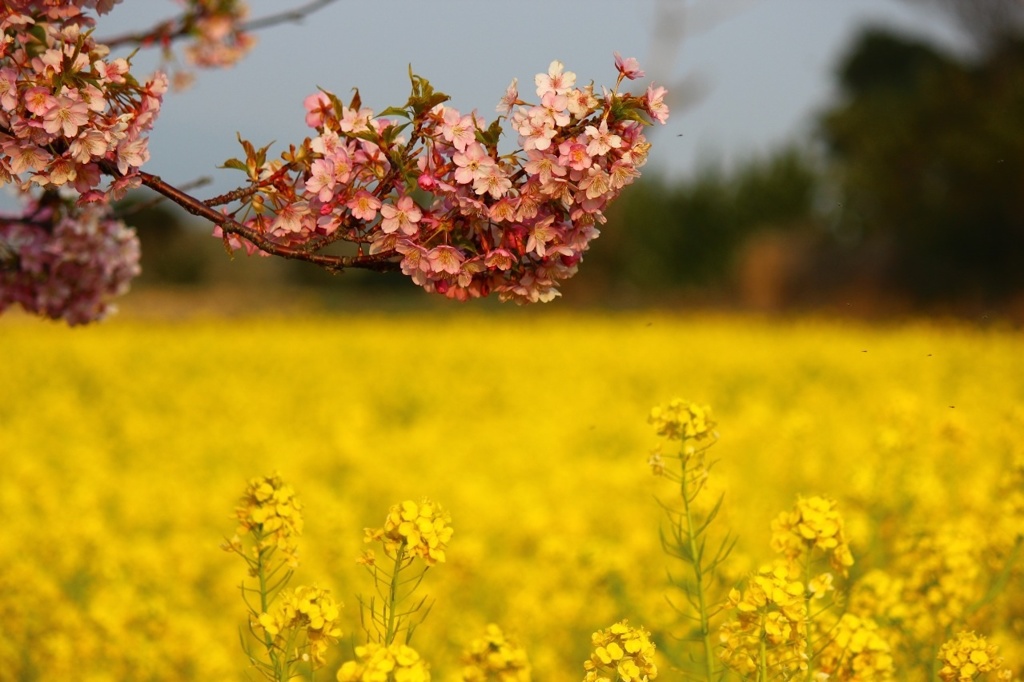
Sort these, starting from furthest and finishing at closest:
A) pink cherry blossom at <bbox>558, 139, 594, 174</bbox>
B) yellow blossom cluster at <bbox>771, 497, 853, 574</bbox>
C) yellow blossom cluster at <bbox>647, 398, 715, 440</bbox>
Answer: yellow blossom cluster at <bbox>647, 398, 715, 440</bbox>, yellow blossom cluster at <bbox>771, 497, 853, 574</bbox>, pink cherry blossom at <bbox>558, 139, 594, 174</bbox>

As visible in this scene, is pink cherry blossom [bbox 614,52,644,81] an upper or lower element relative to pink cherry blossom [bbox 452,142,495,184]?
upper

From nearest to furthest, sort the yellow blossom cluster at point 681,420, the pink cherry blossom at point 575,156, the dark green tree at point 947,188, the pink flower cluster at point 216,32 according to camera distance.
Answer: the pink cherry blossom at point 575,156 < the yellow blossom cluster at point 681,420 < the pink flower cluster at point 216,32 < the dark green tree at point 947,188

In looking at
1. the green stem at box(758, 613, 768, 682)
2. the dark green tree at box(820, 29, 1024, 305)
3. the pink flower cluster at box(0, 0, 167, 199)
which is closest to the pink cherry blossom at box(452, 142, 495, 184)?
the pink flower cluster at box(0, 0, 167, 199)

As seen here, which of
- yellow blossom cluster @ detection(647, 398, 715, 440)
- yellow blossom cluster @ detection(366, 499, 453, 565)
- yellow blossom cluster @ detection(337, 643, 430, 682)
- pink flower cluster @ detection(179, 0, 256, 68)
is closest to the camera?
yellow blossom cluster @ detection(337, 643, 430, 682)

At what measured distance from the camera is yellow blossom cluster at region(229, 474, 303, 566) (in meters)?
2.18

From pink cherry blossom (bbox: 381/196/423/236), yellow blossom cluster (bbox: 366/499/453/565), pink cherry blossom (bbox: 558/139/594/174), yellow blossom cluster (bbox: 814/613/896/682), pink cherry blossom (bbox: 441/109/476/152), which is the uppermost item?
pink cherry blossom (bbox: 441/109/476/152)

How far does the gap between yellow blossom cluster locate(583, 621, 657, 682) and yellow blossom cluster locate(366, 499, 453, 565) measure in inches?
12.6

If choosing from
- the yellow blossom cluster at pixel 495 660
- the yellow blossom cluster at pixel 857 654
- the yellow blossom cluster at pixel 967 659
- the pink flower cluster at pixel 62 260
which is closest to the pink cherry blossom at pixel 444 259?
the yellow blossom cluster at pixel 495 660

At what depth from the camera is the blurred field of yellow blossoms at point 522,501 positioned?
225 centimetres

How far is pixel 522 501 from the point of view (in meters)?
5.34

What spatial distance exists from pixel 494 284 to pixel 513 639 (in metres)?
0.78

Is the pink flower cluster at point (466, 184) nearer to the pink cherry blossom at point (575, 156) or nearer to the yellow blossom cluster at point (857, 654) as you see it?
the pink cherry blossom at point (575, 156)

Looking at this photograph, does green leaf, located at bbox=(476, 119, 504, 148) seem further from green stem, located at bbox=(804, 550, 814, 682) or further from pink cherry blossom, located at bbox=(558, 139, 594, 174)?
green stem, located at bbox=(804, 550, 814, 682)

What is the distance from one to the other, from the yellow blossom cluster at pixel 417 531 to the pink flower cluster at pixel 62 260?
4.86 ft
